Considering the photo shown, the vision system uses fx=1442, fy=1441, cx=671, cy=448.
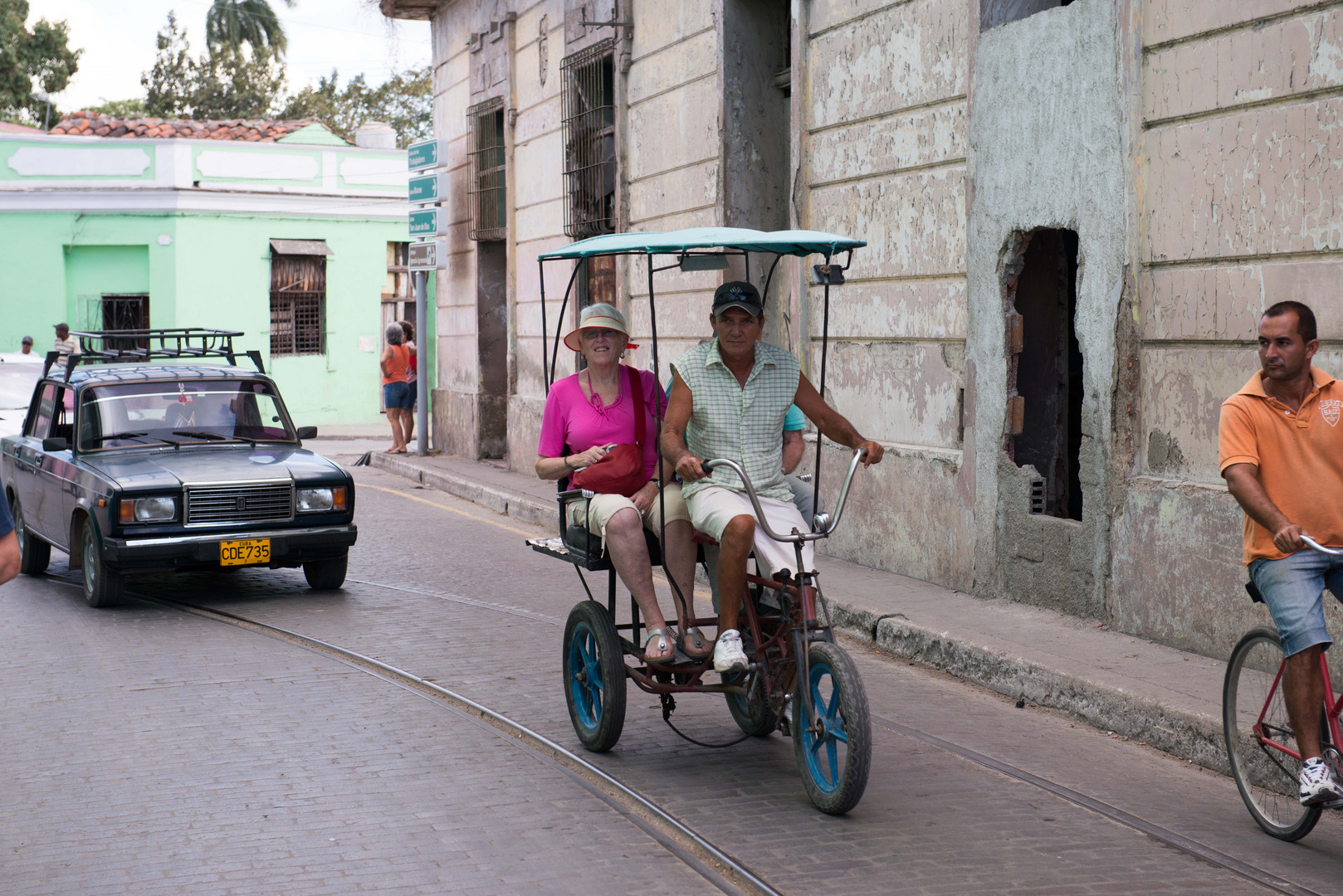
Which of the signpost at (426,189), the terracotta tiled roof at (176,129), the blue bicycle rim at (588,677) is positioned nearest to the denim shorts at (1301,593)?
the blue bicycle rim at (588,677)

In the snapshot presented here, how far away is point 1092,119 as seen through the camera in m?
8.31

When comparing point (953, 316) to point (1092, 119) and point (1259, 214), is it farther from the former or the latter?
point (1259, 214)

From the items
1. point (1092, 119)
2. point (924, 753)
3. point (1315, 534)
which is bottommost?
point (924, 753)

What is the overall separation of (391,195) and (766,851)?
28426 millimetres

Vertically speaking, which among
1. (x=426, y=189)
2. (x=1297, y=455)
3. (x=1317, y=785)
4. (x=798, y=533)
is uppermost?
(x=426, y=189)

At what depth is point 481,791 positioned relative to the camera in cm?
549

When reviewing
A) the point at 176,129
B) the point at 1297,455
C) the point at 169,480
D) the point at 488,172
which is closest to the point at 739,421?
the point at 1297,455

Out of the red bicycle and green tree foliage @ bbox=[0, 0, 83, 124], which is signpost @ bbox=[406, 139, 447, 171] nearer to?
the red bicycle

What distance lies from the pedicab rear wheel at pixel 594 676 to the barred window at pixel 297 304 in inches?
995

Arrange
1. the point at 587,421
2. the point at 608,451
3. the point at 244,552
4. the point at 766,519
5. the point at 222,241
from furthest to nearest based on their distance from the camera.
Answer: the point at 222,241, the point at 244,552, the point at 587,421, the point at 608,451, the point at 766,519

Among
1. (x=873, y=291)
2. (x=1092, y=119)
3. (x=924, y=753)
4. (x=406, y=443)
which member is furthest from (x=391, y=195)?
(x=924, y=753)

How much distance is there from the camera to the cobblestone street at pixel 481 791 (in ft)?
15.1

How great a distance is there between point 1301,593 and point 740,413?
7.29 feet

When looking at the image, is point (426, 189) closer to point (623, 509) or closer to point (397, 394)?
point (397, 394)
